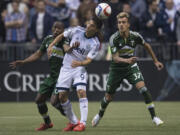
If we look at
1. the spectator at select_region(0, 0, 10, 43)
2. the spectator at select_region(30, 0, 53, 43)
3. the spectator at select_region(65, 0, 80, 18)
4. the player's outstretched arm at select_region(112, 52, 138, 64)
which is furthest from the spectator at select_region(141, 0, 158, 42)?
the player's outstretched arm at select_region(112, 52, 138, 64)

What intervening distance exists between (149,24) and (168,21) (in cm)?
73

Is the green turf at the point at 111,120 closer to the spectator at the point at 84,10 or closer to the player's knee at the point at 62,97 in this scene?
the player's knee at the point at 62,97

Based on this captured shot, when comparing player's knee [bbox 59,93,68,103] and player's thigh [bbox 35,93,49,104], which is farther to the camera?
player's thigh [bbox 35,93,49,104]

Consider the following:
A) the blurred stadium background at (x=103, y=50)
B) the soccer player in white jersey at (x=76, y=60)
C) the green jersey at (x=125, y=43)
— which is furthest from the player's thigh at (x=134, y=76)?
the blurred stadium background at (x=103, y=50)

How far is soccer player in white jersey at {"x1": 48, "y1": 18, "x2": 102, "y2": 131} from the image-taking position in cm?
1147

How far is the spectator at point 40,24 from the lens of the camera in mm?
20016

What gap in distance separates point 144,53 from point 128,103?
6.04 ft

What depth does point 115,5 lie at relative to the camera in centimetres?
1952

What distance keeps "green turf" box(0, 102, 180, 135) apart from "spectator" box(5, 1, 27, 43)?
2.54m

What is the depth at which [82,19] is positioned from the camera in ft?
64.2

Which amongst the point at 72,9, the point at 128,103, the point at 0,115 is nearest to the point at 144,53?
the point at 128,103

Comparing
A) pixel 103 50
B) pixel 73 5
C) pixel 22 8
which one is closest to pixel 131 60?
pixel 103 50

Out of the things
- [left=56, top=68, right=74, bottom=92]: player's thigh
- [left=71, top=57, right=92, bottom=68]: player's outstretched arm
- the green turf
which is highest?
[left=71, top=57, right=92, bottom=68]: player's outstretched arm

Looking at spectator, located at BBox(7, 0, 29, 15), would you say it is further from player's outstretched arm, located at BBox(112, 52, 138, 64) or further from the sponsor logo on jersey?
the sponsor logo on jersey
